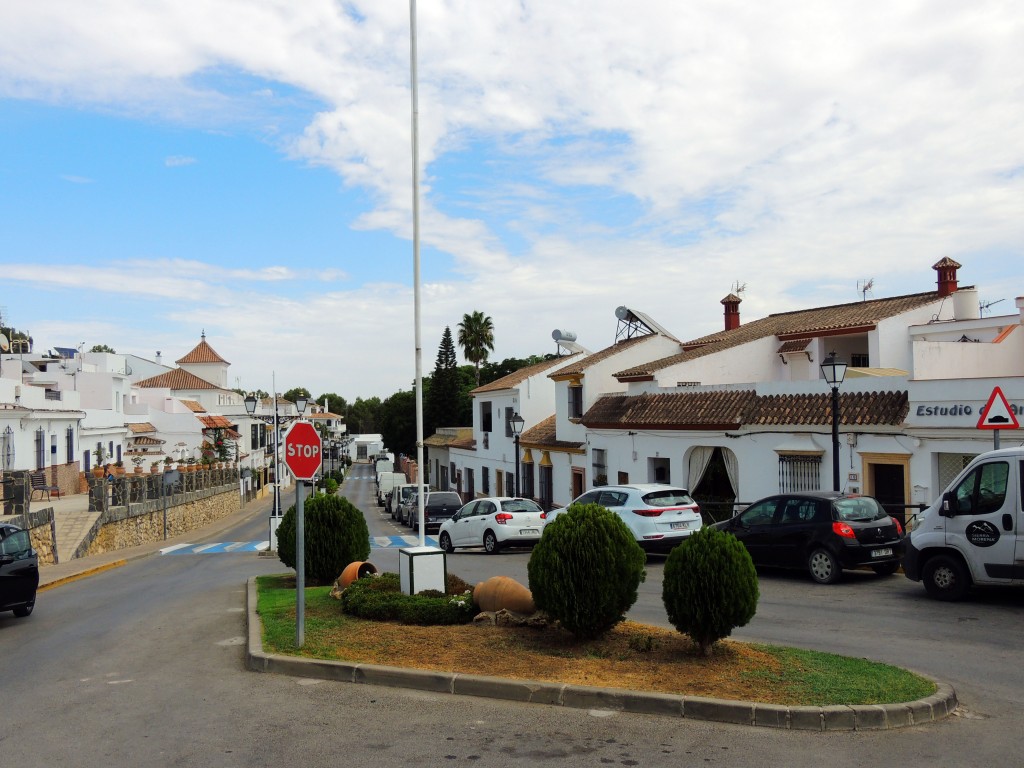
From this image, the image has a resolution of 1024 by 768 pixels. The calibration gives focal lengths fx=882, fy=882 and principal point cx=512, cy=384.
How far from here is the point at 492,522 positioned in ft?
75.1

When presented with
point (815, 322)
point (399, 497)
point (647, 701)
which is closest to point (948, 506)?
point (647, 701)

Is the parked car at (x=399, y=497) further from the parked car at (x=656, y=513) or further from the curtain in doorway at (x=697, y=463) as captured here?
the parked car at (x=656, y=513)

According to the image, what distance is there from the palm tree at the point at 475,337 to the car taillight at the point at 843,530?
68502 mm

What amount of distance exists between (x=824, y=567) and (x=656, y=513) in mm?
4701

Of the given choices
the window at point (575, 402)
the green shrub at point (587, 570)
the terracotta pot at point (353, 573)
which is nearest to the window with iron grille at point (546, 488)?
the window at point (575, 402)

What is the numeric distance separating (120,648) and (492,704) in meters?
5.63

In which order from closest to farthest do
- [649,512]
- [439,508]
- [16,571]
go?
[16,571], [649,512], [439,508]

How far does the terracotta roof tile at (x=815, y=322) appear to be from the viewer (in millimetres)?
27531

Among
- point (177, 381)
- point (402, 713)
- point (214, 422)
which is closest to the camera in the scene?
point (402, 713)

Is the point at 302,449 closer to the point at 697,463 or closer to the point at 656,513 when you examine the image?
the point at 656,513

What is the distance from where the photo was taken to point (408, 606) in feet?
34.8

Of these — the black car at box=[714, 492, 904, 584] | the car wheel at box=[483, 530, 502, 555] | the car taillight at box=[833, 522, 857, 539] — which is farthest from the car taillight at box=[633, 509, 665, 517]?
→ the car wheel at box=[483, 530, 502, 555]

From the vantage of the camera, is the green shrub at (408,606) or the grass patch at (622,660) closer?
the grass patch at (622,660)

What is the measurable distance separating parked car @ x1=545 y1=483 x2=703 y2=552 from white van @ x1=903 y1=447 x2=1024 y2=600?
6483 mm
